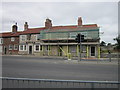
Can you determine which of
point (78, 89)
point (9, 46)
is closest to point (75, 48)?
point (9, 46)

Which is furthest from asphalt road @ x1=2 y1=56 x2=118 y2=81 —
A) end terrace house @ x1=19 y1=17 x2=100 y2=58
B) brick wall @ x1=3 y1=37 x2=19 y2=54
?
brick wall @ x1=3 y1=37 x2=19 y2=54

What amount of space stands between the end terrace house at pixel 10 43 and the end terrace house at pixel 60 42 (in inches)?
91.4

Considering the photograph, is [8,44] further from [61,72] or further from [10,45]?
[61,72]

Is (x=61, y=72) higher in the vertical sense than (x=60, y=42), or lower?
lower

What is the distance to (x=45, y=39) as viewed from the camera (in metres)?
33.4

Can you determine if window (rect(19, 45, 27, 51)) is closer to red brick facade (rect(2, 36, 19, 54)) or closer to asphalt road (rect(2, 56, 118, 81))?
red brick facade (rect(2, 36, 19, 54))

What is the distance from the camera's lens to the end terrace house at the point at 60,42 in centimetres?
2972

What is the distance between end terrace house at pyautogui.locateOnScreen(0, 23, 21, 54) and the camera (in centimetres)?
4016

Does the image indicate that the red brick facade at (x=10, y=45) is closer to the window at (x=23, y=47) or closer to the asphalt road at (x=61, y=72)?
the window at (x=23, y=47)

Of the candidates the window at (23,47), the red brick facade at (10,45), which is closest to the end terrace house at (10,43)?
the red brick facade at (10,45)

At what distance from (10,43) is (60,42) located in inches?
680

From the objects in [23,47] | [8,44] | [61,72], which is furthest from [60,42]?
[61,72]

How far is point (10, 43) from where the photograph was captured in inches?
1624

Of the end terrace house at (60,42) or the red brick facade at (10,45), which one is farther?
the red brick facade at (10,45)
